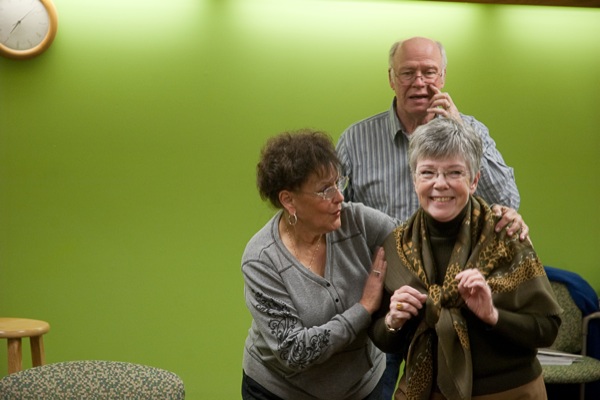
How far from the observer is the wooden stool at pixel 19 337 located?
4159 millimetres

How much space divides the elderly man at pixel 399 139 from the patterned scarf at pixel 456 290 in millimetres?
750

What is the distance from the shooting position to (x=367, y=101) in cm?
512

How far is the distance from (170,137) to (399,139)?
1829 mm

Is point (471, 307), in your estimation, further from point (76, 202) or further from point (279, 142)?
point (76, 202)

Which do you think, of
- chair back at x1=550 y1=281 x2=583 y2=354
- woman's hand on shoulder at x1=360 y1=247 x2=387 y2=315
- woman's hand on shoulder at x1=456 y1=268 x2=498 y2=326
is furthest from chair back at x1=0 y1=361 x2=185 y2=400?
chair back at x1=550 y1=281 x2=583 y2=354

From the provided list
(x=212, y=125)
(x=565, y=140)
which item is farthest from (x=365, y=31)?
(x=565, y=140)

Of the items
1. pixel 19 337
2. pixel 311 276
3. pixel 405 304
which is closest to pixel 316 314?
pixel 311 276

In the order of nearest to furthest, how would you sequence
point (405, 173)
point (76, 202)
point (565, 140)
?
point (405, 173), point (76, 202), point (565, 140)

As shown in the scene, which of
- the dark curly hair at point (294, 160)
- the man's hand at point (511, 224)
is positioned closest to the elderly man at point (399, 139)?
the dark curly hair at point (294, 160)

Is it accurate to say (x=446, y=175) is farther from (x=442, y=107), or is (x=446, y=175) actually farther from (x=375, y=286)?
(x=442, y=107)

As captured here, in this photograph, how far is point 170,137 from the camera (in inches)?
195

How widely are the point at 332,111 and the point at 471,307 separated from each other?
2803 mm

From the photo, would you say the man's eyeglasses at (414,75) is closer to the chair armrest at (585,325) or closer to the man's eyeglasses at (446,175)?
the man's eyeglasses at (446,175)

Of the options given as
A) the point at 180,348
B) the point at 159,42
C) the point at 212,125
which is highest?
the point at 159,42
